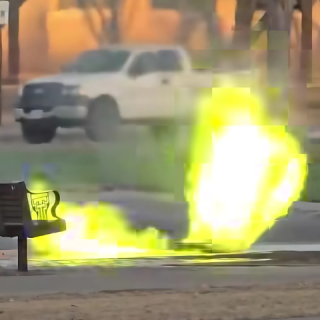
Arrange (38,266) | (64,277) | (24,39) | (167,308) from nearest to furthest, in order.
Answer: (167,308)
(64,277)
(38,266)
(24,39)

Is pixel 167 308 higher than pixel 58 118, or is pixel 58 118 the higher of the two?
pixel 58 118

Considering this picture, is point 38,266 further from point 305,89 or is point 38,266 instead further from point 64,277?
point 305,89

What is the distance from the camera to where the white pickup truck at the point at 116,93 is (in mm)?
10375

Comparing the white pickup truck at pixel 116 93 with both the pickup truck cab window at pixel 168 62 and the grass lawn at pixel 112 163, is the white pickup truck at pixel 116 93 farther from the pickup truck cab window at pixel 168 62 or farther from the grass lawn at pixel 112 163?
the grass lawn at pixel 112 163

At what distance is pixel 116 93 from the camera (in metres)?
10.5

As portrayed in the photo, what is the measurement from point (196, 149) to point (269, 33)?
1.51 meters

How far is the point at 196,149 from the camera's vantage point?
10.5 meters

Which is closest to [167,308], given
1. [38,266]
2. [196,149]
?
[38,266]

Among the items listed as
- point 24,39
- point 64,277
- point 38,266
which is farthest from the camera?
point 24,39

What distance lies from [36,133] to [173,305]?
3462 mm

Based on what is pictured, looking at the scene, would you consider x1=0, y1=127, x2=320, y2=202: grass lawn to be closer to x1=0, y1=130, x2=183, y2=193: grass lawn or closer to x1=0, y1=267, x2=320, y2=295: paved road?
x1=0, y1=130, x2=183, y2=193: grass lawn

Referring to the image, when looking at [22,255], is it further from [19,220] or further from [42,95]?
[42,95]

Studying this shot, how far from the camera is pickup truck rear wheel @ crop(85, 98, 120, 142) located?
10438 mm

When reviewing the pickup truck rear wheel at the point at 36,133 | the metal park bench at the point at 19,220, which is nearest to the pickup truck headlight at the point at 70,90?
the pickup truck rear wheel at the point at 36,133
